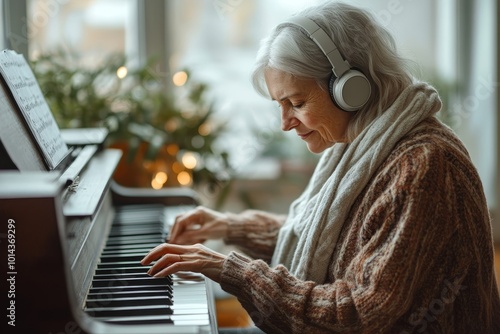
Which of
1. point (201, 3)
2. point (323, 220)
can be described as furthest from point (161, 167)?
point (323, 220)

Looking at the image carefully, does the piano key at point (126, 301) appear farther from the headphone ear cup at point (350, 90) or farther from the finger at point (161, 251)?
the headphone ear cup at point (350, 90)

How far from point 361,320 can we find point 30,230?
61cm

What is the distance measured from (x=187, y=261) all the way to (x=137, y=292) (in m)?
0.12

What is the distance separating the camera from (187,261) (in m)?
1.47

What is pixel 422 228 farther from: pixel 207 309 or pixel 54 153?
pixel 54 153

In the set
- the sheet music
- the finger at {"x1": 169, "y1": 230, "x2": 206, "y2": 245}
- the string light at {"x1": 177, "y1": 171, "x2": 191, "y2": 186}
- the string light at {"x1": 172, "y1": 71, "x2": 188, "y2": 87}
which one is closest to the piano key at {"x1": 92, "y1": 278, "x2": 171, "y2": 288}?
the sheet music

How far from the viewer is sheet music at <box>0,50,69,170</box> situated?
4.80 ft

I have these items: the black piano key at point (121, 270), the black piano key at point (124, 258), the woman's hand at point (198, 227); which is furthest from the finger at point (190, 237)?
the black piano key at point (121, 270)

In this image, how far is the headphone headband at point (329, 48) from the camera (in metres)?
1.49

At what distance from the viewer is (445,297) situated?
1.37 m

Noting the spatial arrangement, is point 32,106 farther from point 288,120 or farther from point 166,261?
point 288,120

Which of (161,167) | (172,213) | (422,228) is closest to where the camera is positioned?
(422,228)

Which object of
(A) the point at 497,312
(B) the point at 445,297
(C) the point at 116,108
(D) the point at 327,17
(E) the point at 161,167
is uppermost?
(D) the point at 327,17

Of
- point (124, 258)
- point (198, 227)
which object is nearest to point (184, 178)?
point (198, 227)
